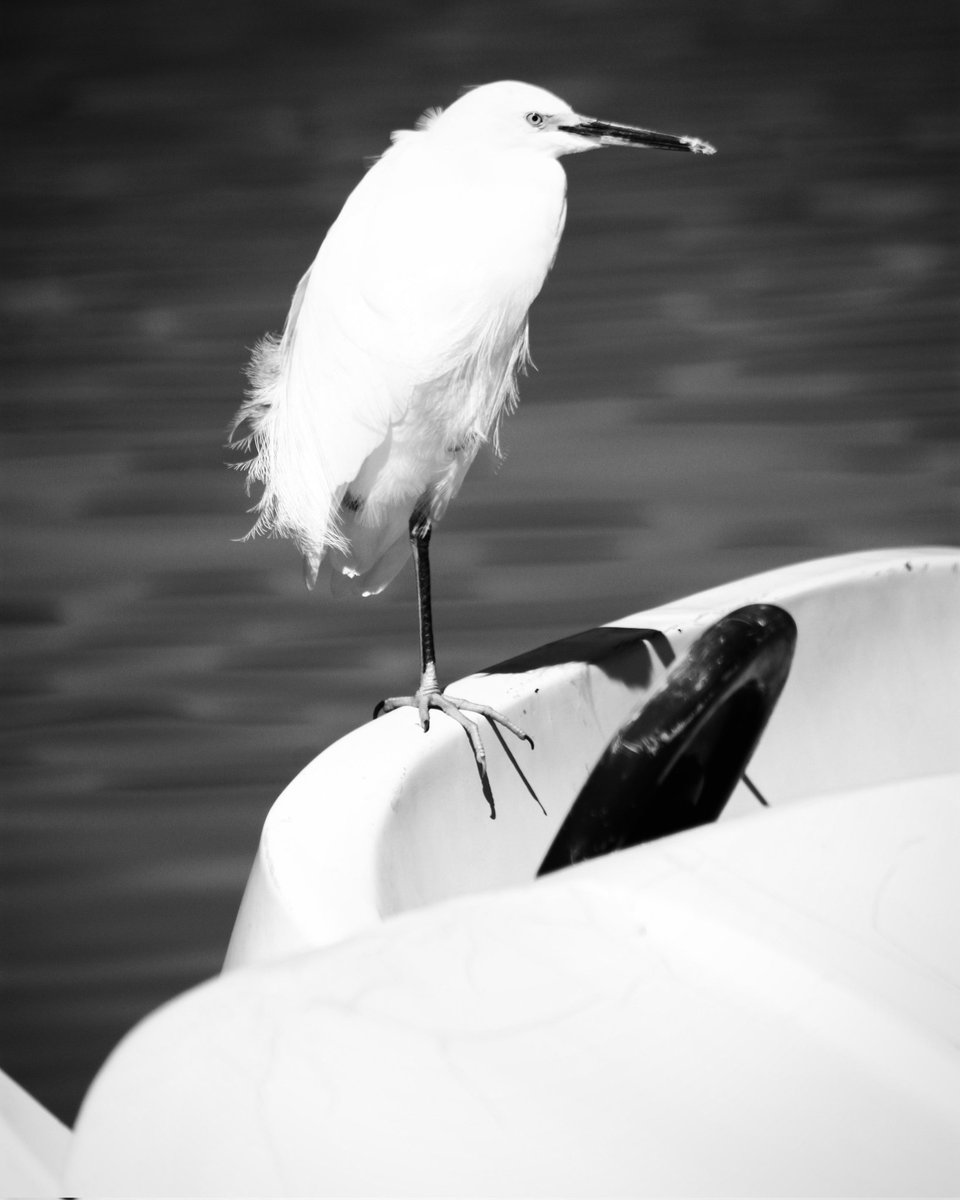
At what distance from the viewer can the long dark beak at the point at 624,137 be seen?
91cm

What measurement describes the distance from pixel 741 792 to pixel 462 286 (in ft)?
1.12

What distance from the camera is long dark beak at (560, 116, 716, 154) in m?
0.91

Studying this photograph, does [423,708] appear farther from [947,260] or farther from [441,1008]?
[947,260]

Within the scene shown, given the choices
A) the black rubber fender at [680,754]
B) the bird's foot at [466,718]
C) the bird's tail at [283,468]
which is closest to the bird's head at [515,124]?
the bird's tail at [283,468]

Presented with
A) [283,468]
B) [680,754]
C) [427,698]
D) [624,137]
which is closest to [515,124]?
[624,137]

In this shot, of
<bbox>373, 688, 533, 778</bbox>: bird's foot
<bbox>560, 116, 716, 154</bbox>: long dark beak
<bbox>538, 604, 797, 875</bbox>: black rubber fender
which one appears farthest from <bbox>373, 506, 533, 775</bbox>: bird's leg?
<bbox>560, 116, 716, 154</bbox>: long dark beak

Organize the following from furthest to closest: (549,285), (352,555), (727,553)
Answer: (549,285), (727,553), (352,555)

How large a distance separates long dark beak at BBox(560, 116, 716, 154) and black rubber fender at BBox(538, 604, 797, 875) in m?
0.51

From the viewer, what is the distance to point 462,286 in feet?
2.69

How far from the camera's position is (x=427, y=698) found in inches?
28.7

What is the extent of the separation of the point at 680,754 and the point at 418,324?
0.44 meters

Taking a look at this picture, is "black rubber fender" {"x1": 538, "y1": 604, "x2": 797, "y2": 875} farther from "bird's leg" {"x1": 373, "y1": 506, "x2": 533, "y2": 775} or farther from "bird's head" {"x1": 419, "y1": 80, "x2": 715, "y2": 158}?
"bird's head" {"x1": 419, "y1": 80, "x2": 715, "y2": 158}

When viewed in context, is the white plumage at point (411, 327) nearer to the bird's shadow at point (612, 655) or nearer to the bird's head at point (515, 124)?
the bird's head at point (515, 124)

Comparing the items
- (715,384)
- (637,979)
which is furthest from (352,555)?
(715,384)
